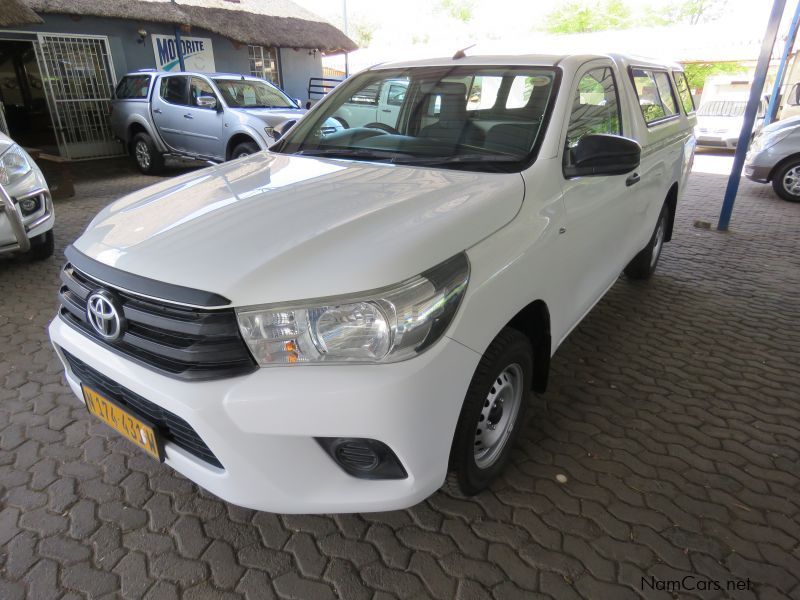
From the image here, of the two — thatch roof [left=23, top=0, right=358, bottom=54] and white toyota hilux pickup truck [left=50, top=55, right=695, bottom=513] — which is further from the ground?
thatch roof [left=23, top=0, right=358, bottom=54]

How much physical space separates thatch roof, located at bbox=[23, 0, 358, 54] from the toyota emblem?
34.3ft

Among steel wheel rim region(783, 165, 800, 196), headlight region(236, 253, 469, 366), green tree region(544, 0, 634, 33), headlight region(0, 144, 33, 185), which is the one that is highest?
green tree region(544, 0, 634, 33)

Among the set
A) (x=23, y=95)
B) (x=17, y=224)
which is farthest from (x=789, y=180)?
(x=23, y=95)

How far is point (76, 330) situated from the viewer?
1.94 meters

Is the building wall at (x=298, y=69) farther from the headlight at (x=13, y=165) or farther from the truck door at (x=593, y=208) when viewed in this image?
the truck door at (x=593, y=208)

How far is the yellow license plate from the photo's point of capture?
5.72ft

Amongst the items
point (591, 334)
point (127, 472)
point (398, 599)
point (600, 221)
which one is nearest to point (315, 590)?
point (398, 599)

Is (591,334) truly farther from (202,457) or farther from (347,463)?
(202,457)

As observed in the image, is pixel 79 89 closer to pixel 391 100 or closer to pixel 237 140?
pixel 237 140

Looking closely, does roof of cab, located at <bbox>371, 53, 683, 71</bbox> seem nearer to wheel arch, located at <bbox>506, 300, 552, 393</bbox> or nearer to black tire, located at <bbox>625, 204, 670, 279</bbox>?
wheel arch, located at <bbox>506, 300, 552, 393</bbox>

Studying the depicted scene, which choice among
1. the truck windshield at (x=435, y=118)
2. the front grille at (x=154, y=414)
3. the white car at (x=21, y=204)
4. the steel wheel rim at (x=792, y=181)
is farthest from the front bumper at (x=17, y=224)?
the steel wheel rim at (x=792, y=181)

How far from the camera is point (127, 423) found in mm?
1809

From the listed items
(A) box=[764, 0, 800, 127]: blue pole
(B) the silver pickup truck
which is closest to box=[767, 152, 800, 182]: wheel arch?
(A) box=[764, 0, 800, 127]: blue pole

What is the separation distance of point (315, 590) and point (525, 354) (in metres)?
1.19
